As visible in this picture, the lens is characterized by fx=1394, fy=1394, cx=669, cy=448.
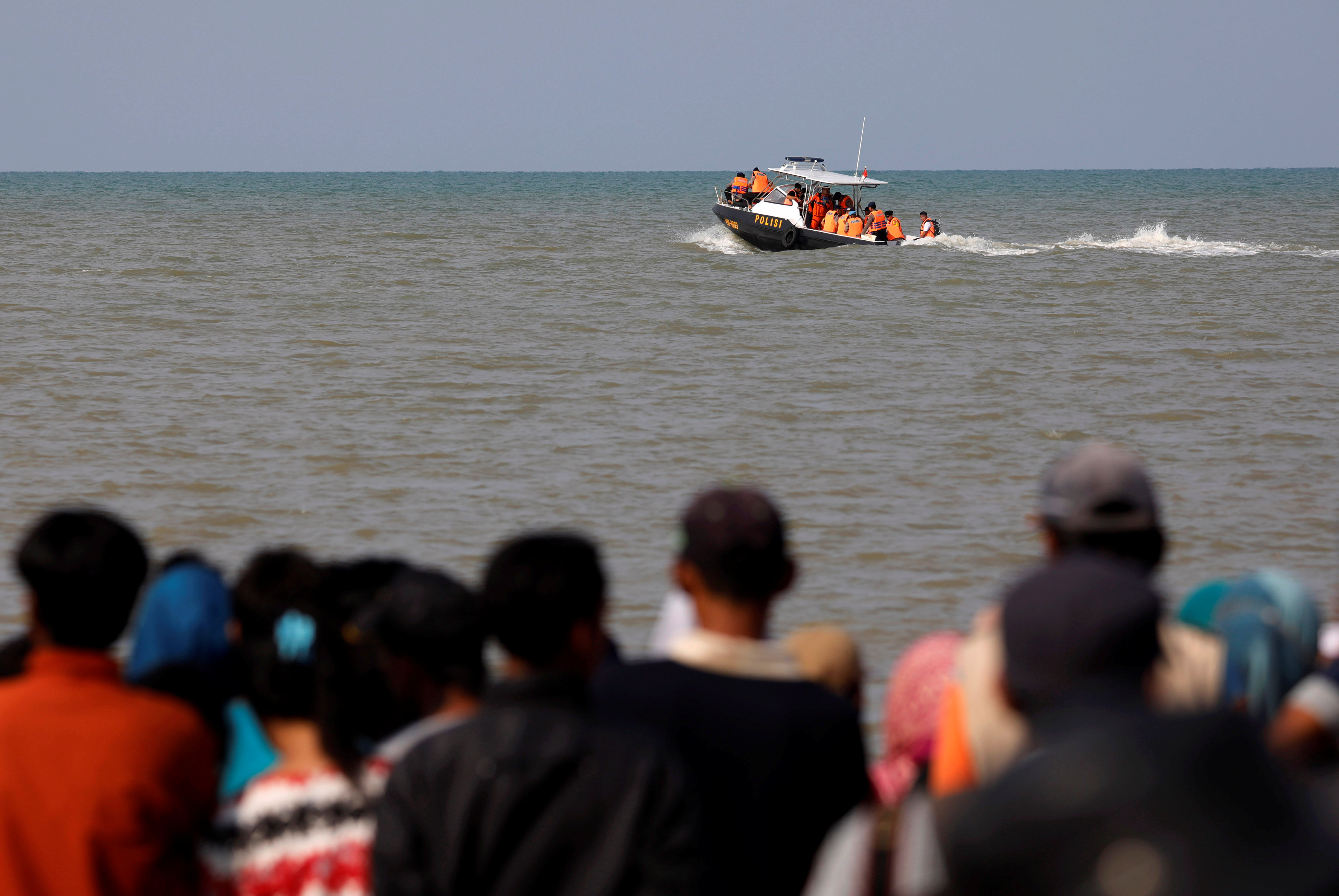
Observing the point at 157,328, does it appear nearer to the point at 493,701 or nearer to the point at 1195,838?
the point at 493,701

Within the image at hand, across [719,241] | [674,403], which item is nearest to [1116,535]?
[674,403]

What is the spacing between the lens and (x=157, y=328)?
675 inches

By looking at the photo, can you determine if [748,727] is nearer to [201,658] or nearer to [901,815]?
[901,815]

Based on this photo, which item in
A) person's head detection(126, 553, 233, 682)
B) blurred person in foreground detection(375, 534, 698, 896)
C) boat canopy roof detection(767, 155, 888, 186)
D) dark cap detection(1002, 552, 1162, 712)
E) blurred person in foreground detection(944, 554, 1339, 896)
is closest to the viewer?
blurred person in foreground detection(944, 554, 1339, 896)

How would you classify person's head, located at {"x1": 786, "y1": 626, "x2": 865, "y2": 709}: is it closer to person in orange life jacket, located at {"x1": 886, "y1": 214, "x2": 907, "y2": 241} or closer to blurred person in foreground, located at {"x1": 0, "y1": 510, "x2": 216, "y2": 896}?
blurred person in foreground, located at {"x1": 0, "y1": 510, "x2": 216, "y2": 896}

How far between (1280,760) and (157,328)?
1767cm

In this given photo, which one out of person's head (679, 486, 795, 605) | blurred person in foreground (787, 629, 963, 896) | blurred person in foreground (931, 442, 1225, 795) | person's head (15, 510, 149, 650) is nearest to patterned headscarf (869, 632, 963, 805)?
blurred person in foreground (787, 629, 963, 896)

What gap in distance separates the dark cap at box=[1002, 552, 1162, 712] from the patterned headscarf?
0.88 m

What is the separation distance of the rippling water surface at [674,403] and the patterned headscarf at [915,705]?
3.33 metres

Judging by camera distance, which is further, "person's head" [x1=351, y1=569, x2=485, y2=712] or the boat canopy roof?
the boat canopy roof

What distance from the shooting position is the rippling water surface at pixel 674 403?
8.03m

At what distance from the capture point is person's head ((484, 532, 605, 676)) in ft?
7.30

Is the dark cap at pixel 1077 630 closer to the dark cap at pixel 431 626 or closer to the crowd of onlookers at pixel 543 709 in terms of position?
the crowd of onlookers at pixel 543 709

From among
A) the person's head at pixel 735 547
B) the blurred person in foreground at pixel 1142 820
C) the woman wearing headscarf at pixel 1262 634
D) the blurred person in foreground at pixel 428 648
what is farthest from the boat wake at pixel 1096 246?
the blurred person in foreground at pixel 1142 820
